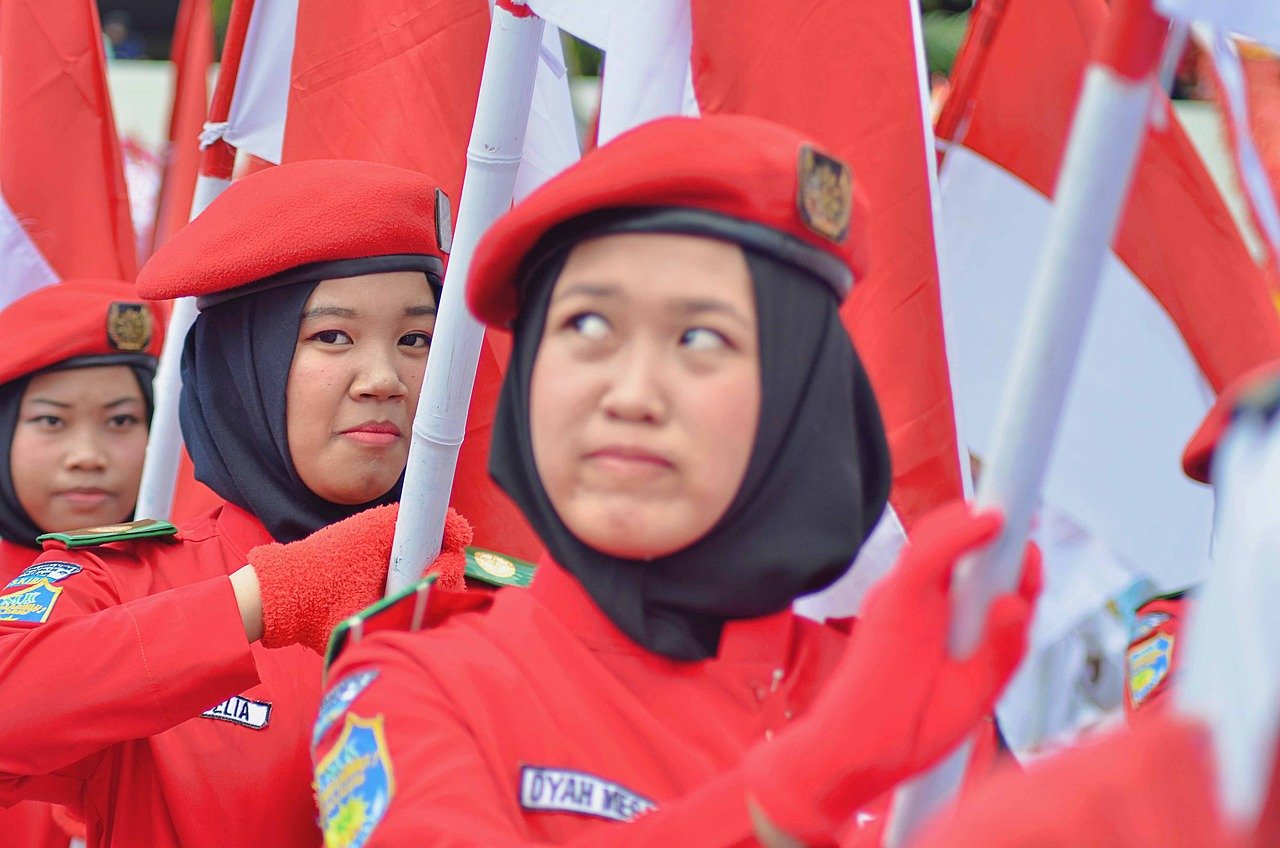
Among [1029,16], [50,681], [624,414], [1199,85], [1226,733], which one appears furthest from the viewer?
[1199,85]

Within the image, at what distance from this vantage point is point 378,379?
2826 mm

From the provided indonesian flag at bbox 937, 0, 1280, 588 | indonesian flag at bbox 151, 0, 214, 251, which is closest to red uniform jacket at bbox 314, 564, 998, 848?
indonesian flag at bbox 937, 0, 1280, 588

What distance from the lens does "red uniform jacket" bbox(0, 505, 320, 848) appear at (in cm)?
248

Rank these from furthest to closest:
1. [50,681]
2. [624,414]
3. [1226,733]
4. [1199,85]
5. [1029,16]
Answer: [1199,85] < [1029,16] < [50,681] < [624,414] < [1226,733]

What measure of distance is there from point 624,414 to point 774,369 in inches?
6.3

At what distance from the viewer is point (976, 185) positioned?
3857mm

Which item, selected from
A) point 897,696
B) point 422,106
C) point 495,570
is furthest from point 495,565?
point 897,696

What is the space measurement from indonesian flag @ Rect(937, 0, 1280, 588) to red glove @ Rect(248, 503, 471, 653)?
1.47 metres

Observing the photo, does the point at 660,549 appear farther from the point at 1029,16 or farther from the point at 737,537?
the point at 1029,16

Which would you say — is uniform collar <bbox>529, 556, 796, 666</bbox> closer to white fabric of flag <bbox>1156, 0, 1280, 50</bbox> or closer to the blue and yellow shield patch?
white fabric of flag <bbox>1156, 0, 1280, 50</bbox>

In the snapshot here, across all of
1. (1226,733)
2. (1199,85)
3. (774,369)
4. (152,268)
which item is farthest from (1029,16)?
(1199,85)

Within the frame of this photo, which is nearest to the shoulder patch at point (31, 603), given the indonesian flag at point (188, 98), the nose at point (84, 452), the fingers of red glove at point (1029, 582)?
the nose at point (84, 452)

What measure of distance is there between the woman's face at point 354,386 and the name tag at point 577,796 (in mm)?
1192

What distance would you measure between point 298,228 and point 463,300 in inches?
21.6
